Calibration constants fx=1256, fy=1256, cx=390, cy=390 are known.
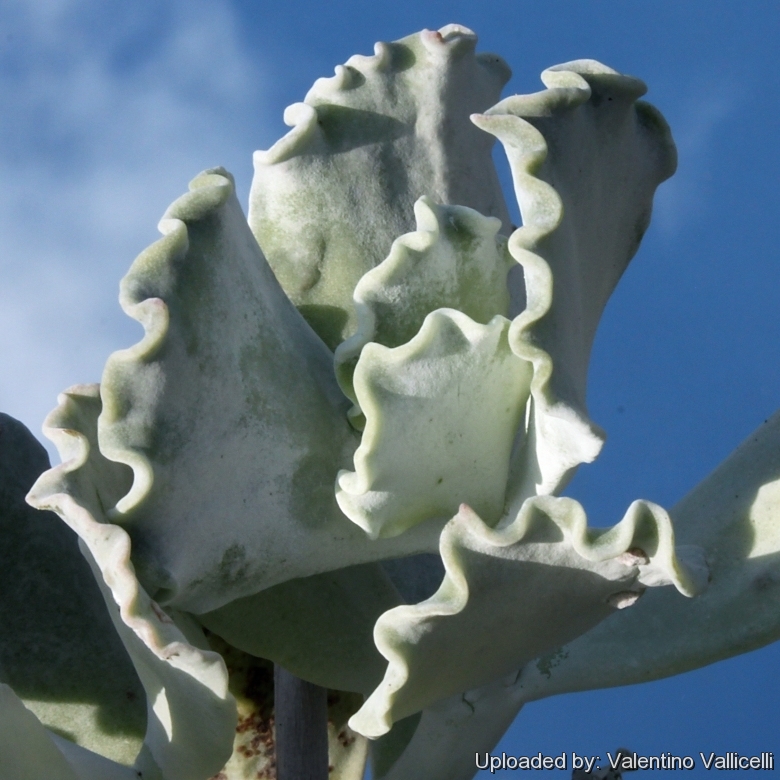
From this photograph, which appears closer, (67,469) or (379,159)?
(67,469)

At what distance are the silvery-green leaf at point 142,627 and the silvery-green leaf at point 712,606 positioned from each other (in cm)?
24

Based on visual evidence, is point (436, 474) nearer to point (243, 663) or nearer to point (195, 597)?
point (195, 597)

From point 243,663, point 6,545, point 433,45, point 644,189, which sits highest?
point 433,45

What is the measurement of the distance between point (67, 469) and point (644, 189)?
0.40 meters

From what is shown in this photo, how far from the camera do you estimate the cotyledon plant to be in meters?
0.57

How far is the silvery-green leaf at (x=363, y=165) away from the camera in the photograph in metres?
0.76

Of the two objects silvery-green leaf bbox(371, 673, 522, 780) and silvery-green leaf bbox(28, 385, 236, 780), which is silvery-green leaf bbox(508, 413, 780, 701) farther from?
silvery-green leaf bbox(28, 385, 236, 780)

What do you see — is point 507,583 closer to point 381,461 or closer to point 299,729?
point 381,461

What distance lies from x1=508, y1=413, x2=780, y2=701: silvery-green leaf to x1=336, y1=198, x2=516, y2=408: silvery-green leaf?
0.21 m

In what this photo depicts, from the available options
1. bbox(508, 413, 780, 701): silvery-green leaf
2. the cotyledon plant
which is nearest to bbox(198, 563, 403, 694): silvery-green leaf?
the cotyledon plant

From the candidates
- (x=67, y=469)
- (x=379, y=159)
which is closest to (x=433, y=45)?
(x=379, y=159)

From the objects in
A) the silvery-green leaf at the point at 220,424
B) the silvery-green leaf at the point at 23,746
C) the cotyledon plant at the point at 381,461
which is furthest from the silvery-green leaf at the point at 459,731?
the silvery-green leaf at the point at 23,746

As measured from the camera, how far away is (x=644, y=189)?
79 cm

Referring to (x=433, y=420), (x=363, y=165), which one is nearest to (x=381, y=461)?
(x=433, y=420)
